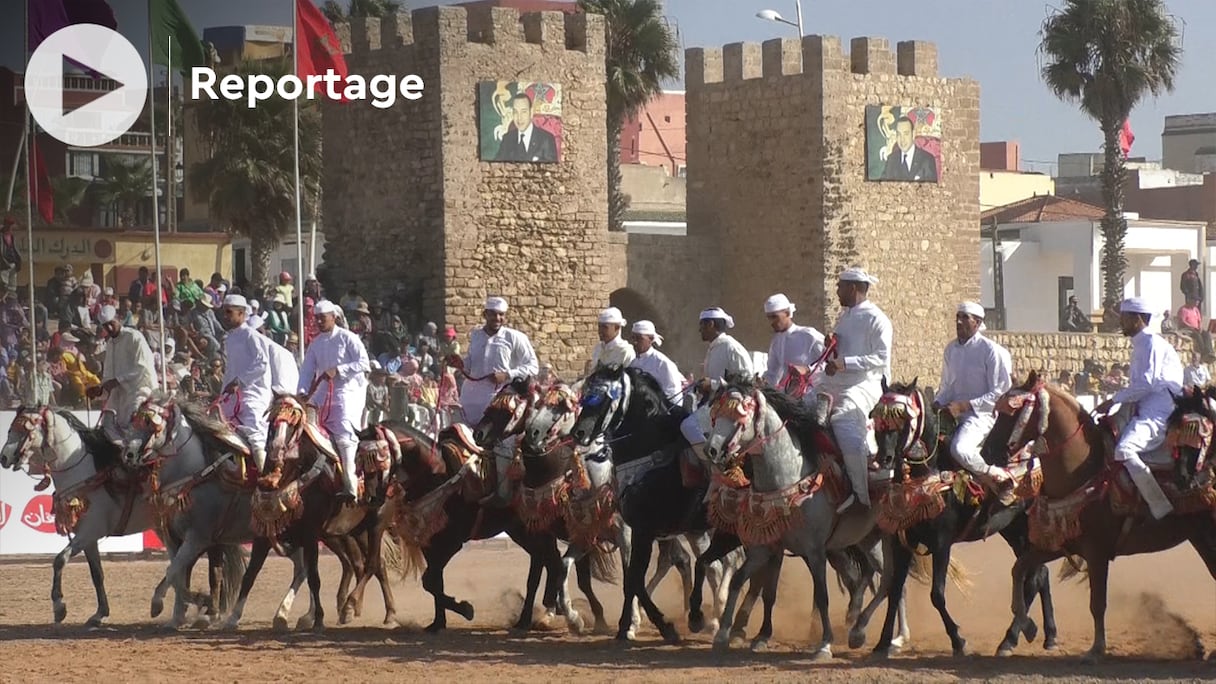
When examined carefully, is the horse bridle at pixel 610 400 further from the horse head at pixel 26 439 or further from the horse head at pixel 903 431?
the horse head at pixel 26 439

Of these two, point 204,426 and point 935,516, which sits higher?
point 204,426

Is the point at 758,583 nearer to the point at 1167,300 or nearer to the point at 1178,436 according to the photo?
the point at 1178,436

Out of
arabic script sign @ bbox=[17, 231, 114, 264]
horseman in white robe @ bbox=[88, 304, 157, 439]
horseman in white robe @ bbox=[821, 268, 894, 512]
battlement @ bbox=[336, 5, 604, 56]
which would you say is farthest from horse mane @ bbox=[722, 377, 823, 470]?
arabic script sign @ bbox=[17, 231, 114, 264]

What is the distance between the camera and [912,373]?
43.1 metres

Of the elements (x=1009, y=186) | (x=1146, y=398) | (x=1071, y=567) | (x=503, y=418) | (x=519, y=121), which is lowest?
(x=1071, y=567)

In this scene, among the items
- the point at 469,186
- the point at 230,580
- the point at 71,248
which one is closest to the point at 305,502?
the point at 230,580

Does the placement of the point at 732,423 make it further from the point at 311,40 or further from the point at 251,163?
the point at 251,163

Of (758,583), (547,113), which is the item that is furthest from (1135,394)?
(547,113)

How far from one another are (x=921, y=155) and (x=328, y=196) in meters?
12.4

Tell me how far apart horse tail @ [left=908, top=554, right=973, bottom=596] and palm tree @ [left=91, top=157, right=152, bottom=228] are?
3683 centimetres

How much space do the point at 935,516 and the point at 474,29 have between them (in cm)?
2479

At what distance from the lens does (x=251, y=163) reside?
3975cm

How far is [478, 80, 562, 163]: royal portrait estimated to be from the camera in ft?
124

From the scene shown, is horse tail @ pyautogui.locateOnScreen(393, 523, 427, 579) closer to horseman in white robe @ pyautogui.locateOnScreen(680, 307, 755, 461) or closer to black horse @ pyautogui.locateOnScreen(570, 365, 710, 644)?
black horse @ pyautogui.locateOnScreen(570, 365, 710, 644)
